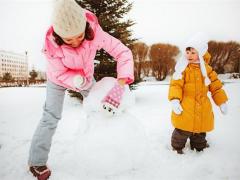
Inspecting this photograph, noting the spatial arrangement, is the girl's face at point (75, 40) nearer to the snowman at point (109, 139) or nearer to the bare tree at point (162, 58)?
the snowman at point (109, 139)

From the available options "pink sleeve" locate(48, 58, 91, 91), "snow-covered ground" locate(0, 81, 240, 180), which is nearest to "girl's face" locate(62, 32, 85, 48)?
"pink sleeve" locate(48, 58, 91, 91)

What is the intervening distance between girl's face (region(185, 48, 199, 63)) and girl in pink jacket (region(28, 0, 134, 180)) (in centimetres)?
42

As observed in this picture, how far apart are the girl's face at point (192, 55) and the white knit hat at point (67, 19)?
677 millimetres

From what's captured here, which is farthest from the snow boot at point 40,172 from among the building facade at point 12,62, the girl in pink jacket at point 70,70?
the building facade at point 12,62

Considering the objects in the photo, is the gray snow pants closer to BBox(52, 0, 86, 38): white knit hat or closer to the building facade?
BBox(52, 0, 86, 38): white knit hat

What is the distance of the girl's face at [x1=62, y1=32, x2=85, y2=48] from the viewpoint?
45.4 inches

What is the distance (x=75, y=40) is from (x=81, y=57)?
0.38 ft

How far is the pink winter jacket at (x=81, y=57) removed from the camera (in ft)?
4.01

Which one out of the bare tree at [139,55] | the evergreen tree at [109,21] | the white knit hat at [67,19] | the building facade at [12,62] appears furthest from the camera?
the bare tree at [139,55]

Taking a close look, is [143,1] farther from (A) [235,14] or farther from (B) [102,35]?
(B) [102,35]

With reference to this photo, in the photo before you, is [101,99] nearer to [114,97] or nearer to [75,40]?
[114,97]

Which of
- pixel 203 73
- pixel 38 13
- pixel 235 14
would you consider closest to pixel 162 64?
pixel 235 14

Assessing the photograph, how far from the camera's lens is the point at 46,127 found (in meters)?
1.28

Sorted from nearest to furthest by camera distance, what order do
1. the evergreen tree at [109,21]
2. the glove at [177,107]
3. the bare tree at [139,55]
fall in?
the glove at [177,107] < the evergreen tree at [109,21] < the bare tree at [139,55]
